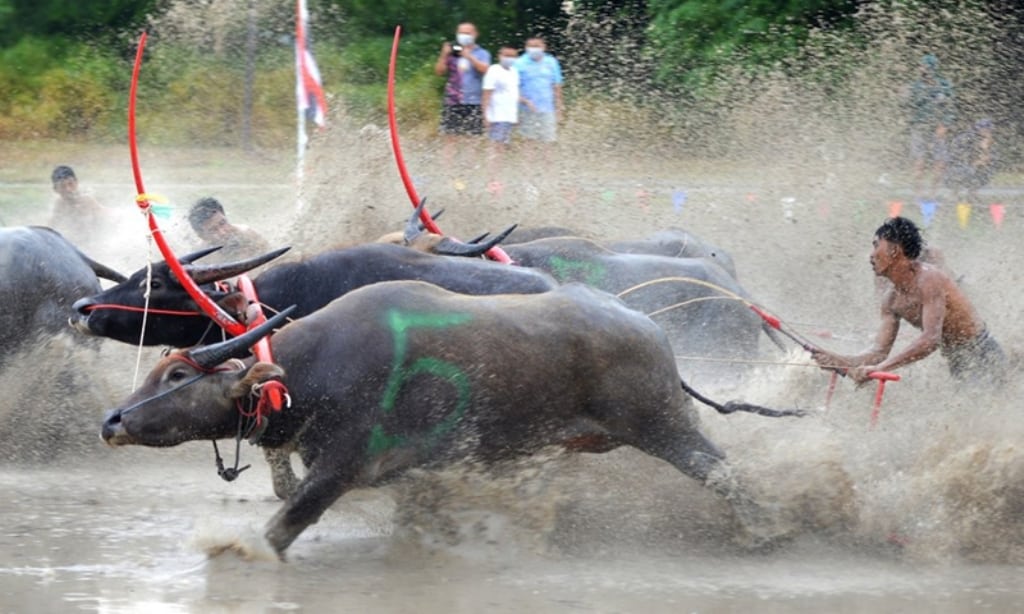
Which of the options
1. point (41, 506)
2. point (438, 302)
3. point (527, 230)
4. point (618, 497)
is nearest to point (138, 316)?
point (41, 506)

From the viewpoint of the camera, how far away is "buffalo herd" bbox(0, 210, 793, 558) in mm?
6316

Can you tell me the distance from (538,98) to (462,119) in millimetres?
701

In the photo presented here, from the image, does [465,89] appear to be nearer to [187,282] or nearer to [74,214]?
[74,214]

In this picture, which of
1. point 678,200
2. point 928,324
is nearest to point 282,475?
point 928,324

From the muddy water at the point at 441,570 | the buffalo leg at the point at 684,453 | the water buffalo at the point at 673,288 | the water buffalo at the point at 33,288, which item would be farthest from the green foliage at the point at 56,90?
the buffalo leg at the point at 684,453

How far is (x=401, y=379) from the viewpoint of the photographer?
21.3 feet

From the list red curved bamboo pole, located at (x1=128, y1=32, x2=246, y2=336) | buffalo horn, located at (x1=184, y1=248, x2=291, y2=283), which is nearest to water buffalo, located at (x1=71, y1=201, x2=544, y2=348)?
buffalo horn, located at (x1=184, y1=248, x2=291, y2=283)

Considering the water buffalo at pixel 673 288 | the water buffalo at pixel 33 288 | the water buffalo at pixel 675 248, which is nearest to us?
the water buffalo at pixel 33 288

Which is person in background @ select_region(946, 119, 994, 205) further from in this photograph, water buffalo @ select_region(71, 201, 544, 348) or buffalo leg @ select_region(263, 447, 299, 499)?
buffalo leg @ select_region(263, 447, 299, 499)

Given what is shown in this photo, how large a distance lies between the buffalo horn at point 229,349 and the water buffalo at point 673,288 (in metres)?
2.94

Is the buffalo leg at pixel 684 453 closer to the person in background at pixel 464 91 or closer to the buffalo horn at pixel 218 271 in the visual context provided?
the buffalo horn at pixel 218 271

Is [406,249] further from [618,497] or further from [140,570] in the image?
[140,570]

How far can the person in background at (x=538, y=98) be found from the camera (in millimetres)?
14117

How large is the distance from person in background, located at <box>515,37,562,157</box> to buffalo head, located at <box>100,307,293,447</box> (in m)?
8.02
